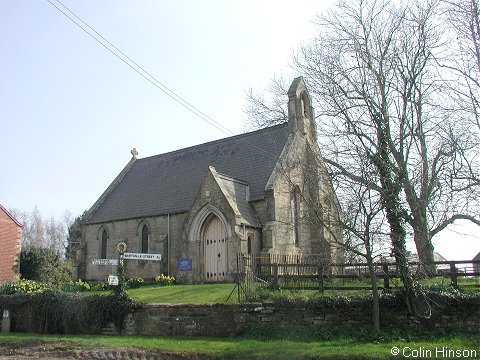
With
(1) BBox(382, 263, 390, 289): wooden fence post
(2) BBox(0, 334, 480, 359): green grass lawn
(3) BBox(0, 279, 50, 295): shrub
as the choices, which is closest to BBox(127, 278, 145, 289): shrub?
(3) BBox(0, 279, 50, 295): shrub

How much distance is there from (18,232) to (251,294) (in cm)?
2596

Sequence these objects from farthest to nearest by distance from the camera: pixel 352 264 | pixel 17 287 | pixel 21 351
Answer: pixel 17 287 < pixel 352 264 < pixel 21 351

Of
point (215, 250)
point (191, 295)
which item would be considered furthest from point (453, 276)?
point (215, 250)

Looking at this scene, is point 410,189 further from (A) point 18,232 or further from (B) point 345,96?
(A) point 18,232

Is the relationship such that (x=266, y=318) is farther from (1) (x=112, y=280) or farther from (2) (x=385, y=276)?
(1) (x=112, y=280)

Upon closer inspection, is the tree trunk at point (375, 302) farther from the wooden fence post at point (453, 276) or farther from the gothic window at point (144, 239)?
the gothic window at point (144, 239)

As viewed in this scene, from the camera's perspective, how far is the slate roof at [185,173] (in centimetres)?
2848

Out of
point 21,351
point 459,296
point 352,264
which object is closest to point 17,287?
point 21,351

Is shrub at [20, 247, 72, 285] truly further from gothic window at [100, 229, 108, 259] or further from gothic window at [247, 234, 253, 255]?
gothic window at [247, 234, 253, 255]

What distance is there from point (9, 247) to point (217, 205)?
745 inches

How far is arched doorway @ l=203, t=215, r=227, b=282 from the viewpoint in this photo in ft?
A: 83.7

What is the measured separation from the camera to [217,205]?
24.8 meters

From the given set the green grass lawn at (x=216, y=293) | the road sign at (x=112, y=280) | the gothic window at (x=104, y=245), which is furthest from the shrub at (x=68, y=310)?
the gothic window at (x=104, y=245)

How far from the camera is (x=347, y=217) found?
15.1 meters
